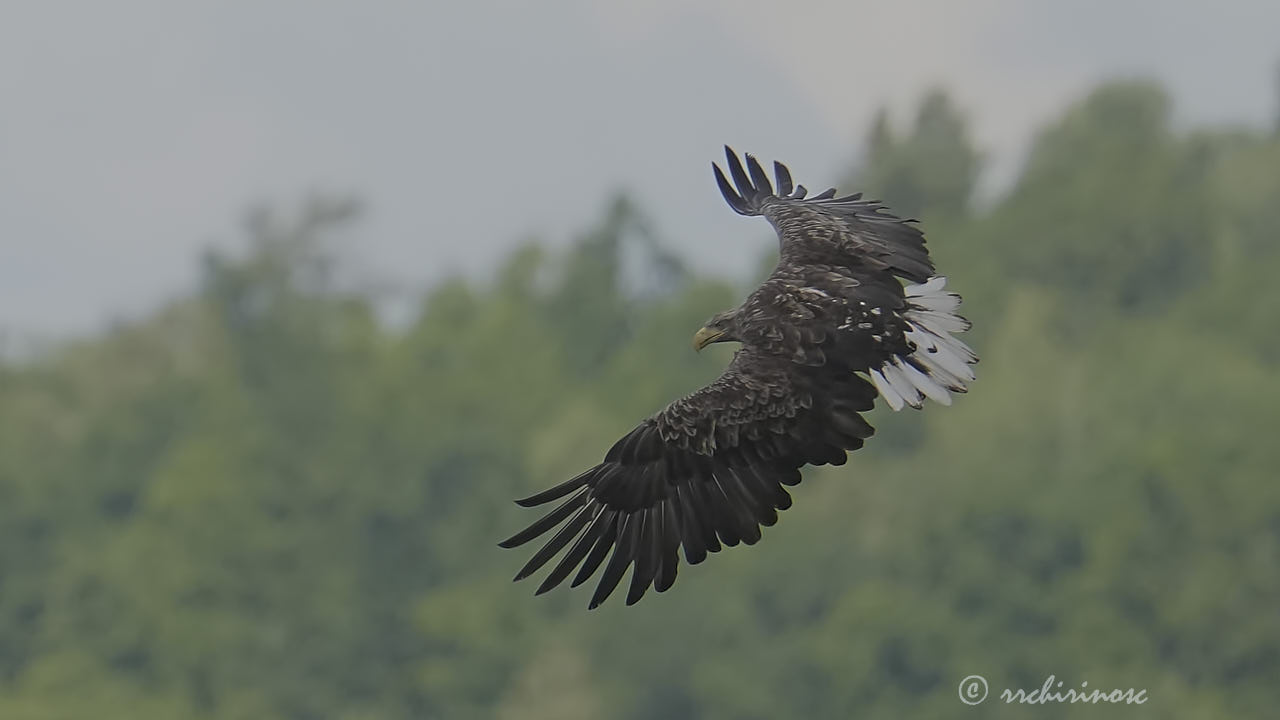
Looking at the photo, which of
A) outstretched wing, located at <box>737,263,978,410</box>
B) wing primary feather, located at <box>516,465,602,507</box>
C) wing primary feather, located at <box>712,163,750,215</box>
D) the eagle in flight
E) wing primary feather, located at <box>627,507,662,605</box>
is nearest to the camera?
wing primary feather, located at <box>516,465,602,507</box>

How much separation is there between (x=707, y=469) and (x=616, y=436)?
5105 cm

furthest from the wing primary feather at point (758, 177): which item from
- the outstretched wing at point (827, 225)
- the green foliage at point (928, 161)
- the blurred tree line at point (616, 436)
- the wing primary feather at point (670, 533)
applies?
the green foliage at point (928, 161)

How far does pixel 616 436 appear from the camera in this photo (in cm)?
6512

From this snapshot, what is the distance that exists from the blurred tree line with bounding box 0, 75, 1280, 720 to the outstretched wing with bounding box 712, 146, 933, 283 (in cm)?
3789

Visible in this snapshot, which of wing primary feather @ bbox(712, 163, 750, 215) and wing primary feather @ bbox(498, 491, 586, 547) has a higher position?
wing primary feather @ bbox(712, 163, 750, 215)

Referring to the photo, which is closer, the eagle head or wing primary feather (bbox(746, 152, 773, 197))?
the eagle head

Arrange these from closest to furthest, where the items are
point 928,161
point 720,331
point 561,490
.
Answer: point 561,490 → point 720,331 → point 928,161

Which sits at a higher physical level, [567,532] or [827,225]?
[827,225]

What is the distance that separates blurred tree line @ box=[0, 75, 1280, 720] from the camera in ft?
189

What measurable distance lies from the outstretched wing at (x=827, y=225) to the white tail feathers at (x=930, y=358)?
16 cm

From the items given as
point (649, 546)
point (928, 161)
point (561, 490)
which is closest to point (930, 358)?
point (649, 546)

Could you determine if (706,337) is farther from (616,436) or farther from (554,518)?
(616,436)

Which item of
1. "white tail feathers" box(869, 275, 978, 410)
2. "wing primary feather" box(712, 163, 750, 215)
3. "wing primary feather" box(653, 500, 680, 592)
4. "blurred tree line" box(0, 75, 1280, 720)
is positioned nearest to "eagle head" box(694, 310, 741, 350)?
"white tail feathers" box(869, 275, 978, 410)

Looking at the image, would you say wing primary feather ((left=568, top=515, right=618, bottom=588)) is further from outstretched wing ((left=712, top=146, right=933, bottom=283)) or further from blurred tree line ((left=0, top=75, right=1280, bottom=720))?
blurred tree line ((left=0, top=75, right=1280, bottom=720))
